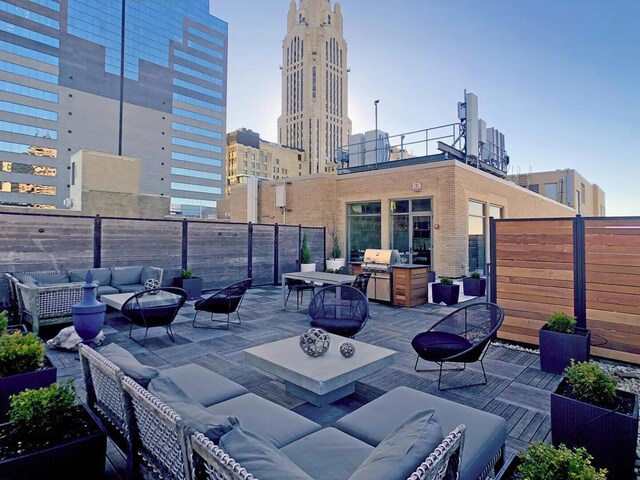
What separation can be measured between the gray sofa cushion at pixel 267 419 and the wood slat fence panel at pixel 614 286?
13.0ft

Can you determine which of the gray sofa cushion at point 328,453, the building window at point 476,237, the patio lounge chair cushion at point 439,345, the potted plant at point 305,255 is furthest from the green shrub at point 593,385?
the building window at point 476,237

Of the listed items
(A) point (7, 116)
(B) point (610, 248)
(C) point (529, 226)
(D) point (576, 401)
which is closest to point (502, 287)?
(C) point (529, 226)

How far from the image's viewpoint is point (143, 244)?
7781 millimetres

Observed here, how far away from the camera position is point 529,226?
454cm

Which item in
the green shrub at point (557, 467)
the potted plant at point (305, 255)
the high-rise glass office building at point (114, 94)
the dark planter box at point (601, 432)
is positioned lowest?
the dark planter box at point (601, 432)

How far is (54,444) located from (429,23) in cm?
1178

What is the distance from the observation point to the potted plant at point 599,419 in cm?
193

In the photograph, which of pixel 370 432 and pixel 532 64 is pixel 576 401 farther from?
pixel 532 64

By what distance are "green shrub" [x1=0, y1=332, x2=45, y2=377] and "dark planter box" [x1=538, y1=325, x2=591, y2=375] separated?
4582 millimetres

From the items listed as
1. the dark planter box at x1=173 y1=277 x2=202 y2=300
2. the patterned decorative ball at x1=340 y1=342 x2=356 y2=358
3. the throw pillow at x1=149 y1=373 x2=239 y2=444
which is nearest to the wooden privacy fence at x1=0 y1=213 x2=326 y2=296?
the dark planter box at x1=173 y1=277 x2=202 y2=300

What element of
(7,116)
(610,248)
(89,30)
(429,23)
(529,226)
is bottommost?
(610,248)

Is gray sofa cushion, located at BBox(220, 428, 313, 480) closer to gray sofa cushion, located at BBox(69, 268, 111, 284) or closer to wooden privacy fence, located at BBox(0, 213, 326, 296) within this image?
gray sofa cushion, located at BBox(69, 268, 111, 284)

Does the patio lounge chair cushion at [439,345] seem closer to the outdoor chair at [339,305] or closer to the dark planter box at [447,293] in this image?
the outdoor chair at [339,305]

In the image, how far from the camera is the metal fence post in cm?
705
